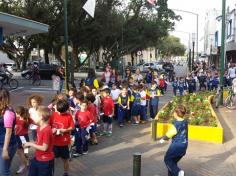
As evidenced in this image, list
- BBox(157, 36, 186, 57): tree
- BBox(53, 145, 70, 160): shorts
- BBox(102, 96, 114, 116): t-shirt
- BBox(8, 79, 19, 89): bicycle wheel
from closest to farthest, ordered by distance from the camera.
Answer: BBox(53, 145, 70, 160): shorts → BBox(102, 96, 114, 116): t-shirt → BBox(8, 79, 19, 89): bicycle wheel → BBox(157, 36, 186, 57): tree

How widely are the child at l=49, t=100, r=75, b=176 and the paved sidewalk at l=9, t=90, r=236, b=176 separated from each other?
72 cm

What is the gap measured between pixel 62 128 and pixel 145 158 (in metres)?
2.59

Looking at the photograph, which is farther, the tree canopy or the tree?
the tree

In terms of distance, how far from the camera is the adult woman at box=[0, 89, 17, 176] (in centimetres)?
558

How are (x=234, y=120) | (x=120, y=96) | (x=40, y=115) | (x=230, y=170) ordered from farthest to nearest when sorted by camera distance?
(x=234, y=120) → (x=120, y=96) → (x=230, y=170) → (x=40, y=115)

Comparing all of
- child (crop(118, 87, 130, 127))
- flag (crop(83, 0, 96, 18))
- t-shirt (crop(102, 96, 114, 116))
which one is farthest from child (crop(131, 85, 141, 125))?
flag (crop(83, 0, 96, 18))

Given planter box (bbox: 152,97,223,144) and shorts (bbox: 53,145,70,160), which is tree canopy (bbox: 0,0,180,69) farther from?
shorts (bbox: 53,145,70,160)

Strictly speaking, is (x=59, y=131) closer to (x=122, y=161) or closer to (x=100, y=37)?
(x=122, y=161)

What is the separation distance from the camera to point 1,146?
578 cm

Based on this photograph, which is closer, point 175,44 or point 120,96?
point 120,96

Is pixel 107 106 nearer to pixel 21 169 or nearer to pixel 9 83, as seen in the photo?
pixel 21 169

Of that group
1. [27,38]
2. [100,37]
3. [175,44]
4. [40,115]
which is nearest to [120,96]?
[40,115]

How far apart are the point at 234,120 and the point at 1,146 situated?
9.92 m

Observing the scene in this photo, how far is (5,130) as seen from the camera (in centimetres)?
573
